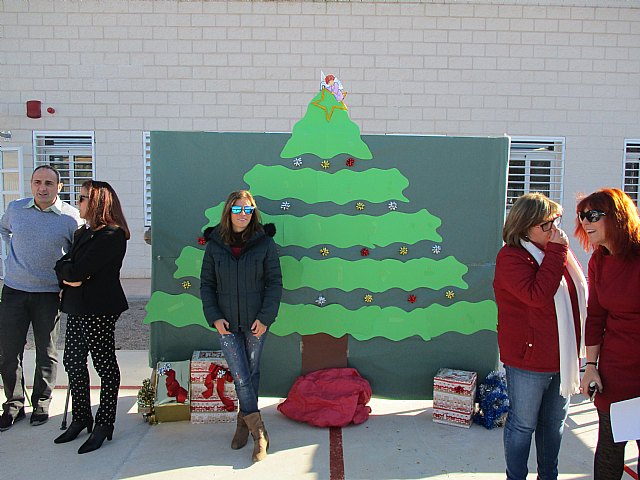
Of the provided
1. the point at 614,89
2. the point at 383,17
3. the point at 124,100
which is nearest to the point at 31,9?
the point at 124,100

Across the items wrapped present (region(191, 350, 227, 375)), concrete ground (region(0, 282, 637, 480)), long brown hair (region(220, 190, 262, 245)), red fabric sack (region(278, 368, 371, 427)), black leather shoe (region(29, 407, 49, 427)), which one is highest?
long brown hair (region(220, 190, 262, 245))

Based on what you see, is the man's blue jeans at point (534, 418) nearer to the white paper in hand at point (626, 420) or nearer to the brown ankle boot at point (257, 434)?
the white paper in hand at point (626, 420)

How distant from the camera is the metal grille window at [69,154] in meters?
8.54

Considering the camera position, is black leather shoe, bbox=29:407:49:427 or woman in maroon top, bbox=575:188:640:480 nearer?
woman in maroon top, bbox=575:188:640:480

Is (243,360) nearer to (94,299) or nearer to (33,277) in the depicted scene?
(94,299)

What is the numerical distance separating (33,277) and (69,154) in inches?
222

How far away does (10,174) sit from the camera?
8750mm

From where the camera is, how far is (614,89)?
8438 mm

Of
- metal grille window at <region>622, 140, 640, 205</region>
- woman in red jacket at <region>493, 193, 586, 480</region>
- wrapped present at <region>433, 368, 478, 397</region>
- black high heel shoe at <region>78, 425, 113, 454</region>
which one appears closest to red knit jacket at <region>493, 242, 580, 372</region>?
woman in red jacket at <region>493, 193, 586, 480</region>

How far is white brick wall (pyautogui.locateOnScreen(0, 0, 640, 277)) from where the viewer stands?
8.21 metres

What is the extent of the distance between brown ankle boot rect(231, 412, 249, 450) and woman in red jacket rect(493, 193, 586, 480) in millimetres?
1583

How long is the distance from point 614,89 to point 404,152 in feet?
20.2

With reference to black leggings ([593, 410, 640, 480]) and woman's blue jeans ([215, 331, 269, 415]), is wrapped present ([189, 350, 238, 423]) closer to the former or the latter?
woman's blue jeans ([215, 331, 269, 415])

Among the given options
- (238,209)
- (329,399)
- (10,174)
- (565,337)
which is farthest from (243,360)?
(10,174)
